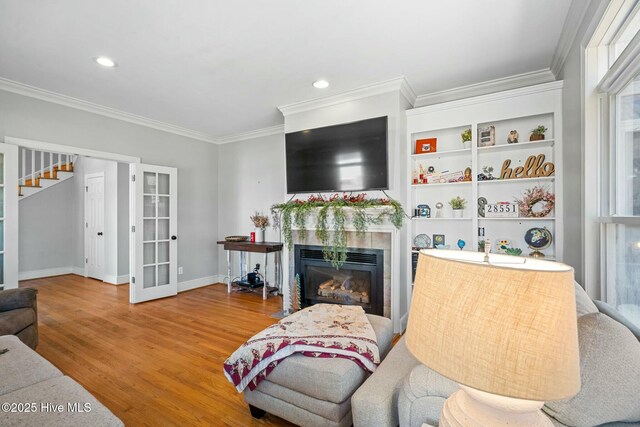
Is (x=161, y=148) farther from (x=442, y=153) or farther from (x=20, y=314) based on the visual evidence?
(x=442, y=153)

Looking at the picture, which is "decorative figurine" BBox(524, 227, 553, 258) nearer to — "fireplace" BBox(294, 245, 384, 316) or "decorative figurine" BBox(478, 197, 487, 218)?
"decorative figurine" BBox(478, 197, 487, 218)

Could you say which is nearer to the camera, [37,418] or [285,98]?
[37,418]

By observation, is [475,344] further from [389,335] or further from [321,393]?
[389,335]

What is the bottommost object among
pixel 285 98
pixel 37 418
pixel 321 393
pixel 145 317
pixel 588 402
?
pixel 145 317

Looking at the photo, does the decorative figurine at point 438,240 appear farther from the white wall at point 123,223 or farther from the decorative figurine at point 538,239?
the white wall at point 123,223

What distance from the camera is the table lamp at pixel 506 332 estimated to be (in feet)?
1.99

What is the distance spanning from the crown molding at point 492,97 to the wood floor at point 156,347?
2.95 meters

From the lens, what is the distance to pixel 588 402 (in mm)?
932

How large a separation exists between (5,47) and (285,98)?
2.48 metres

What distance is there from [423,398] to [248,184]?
4.51 meters

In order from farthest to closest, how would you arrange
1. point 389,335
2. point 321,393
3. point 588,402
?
point 389,335 < point 321,393 < point 588,402

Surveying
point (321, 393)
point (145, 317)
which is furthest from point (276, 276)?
point (321, 393)

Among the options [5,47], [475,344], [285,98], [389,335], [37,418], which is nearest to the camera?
[475,344]

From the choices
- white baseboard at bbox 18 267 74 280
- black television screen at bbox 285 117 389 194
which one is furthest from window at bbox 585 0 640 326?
white baseboard at bbox 18 267 74 280
